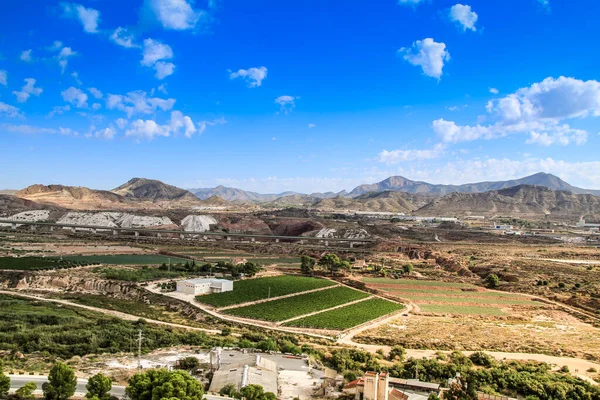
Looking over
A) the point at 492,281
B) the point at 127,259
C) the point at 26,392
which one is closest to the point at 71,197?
the point at 127,259

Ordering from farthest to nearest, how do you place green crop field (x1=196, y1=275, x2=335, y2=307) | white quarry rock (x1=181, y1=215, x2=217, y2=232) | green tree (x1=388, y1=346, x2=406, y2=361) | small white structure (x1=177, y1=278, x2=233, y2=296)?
white quarry rock (x1=181, y1=215, x2=217, y2=232)
small white structure (x1=177, y1=278, x2=233, y2=296)
green crop field (x1=196, y1=275, x2=335, y2=307)
green tree (x1=388, y1=346, x2=406, y2=361)

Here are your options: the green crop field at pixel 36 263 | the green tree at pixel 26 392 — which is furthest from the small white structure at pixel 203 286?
the green tree at pixel 26 392

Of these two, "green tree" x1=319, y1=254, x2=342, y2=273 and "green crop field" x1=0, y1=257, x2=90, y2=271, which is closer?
"green crop field" x1=0, y1=257, x2=90, y2=271

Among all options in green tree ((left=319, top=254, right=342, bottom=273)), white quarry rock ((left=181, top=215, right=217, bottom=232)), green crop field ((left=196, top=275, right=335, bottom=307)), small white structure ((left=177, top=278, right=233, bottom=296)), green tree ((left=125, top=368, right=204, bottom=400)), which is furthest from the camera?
white quarry rock ((left=181, top=215, right=217, bottom=232))

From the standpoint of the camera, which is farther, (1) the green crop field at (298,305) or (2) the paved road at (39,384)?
(1) the green crop field at (298,305)

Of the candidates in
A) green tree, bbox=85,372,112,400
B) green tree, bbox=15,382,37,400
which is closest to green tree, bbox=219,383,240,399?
green tree, bbox=85,372,112,400

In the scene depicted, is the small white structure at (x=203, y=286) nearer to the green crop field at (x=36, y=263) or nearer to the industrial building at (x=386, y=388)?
the green crop field at (x=36, y=263)

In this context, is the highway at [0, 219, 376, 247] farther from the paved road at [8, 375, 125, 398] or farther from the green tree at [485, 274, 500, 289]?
the paved road at [8, 375, 125, 398]
